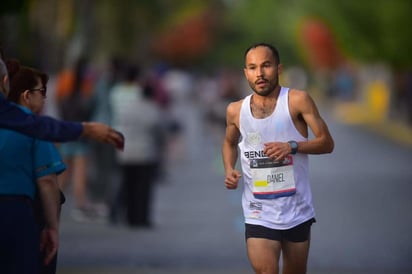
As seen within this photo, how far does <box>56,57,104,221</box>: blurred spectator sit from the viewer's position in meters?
15.6

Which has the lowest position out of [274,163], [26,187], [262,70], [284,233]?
[284,233]

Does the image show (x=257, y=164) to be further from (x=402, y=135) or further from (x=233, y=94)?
(x=402, y=135)

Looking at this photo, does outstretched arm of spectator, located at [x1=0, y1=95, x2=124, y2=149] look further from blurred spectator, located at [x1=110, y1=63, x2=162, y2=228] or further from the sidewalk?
the sidewalk

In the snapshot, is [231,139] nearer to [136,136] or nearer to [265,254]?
[265,254]

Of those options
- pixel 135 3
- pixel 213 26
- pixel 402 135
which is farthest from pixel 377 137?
pixel 213 26

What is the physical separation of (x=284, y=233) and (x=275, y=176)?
32 cm

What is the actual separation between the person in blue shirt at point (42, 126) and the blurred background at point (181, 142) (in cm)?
469

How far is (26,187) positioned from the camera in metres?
6.27

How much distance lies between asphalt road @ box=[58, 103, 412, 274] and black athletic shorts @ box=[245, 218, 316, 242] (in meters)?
3.86

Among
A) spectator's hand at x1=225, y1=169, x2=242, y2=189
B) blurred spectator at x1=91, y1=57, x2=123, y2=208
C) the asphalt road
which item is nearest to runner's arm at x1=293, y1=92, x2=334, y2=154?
spectator's hand at x1=225, y1=169, x2=242, y2=189

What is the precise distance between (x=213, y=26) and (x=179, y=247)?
10568cm

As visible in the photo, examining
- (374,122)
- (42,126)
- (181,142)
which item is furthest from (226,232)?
(374,122)

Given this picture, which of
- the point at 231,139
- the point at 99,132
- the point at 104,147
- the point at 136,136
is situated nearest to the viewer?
the point at 99,132

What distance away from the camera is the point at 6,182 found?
20.2 feet
